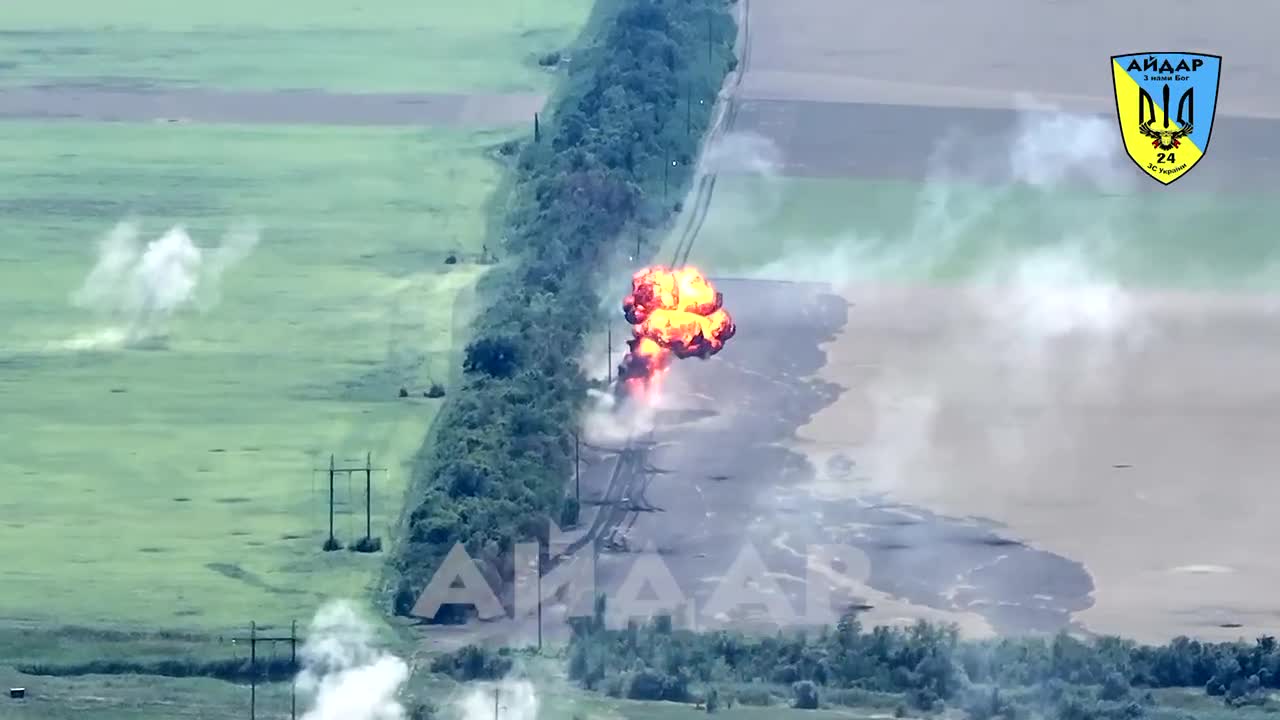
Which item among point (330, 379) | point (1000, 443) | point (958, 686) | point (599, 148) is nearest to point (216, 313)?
point (330, 379)

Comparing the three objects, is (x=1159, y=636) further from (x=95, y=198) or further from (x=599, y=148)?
(x=95, y=198)

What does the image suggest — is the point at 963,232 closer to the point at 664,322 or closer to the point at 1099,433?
the point at 664,322

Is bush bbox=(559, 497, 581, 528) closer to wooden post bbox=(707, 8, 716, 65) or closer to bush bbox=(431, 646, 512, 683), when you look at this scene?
bush bbox=(431, 646, 512, 683)

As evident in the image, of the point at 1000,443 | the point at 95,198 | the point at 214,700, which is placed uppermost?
the point at 95,198

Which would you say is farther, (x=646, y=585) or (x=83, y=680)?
(x=646, y=585)

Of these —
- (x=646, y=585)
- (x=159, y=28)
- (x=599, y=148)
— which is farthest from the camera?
(x=159, y=28)

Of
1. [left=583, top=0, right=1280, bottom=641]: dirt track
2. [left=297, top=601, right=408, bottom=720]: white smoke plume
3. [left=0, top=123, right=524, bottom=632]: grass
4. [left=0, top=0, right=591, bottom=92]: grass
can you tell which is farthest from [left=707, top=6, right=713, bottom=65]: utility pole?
[left=297, top=601, right=408, bottom=720]: white smoke plume

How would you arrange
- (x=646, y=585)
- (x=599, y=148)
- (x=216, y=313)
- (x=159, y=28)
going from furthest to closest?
(x=159, y=28) → (x=599, y=148) → (x=216, y=313) → (x=646, y=585)
